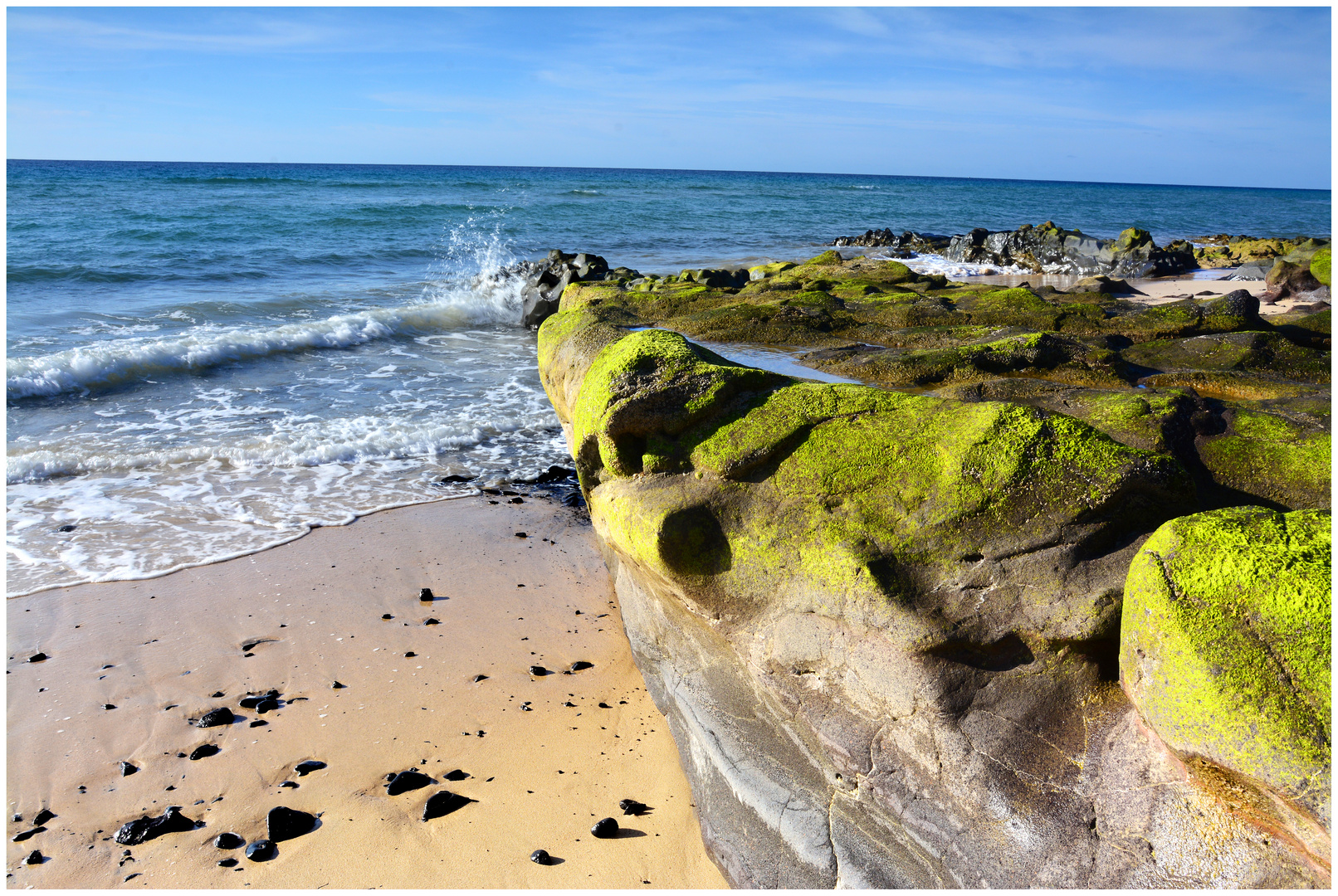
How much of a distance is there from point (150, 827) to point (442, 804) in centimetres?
133

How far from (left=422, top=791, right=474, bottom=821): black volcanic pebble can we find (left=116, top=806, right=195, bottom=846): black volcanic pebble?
1081 millimetres

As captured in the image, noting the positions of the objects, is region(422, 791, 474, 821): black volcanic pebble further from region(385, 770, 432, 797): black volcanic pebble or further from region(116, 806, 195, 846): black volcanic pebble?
region(116, 806, 195, 846): black volcanic pebble

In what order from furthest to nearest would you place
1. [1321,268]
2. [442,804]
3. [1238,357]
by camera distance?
[1321,268] < [1238,357] < [442,804]

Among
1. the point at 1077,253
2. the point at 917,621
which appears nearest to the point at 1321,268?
the point at 1077,253

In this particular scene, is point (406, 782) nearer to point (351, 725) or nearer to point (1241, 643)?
point (351, 725)

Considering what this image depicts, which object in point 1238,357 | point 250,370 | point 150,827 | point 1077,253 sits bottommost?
point 150,827

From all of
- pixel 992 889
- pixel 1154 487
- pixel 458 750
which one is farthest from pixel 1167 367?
pixel 458 750

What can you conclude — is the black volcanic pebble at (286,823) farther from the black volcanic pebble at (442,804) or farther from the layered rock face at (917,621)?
the layered rock face at (917,621)

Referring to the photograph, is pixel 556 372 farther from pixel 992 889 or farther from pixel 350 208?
pixel 350 208

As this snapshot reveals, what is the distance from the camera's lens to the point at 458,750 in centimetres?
416

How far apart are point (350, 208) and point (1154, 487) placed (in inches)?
1575

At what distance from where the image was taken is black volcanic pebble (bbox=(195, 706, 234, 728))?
4.34 m

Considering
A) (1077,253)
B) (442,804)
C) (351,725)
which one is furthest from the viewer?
(1077,253)

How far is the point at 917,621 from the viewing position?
3279mm
